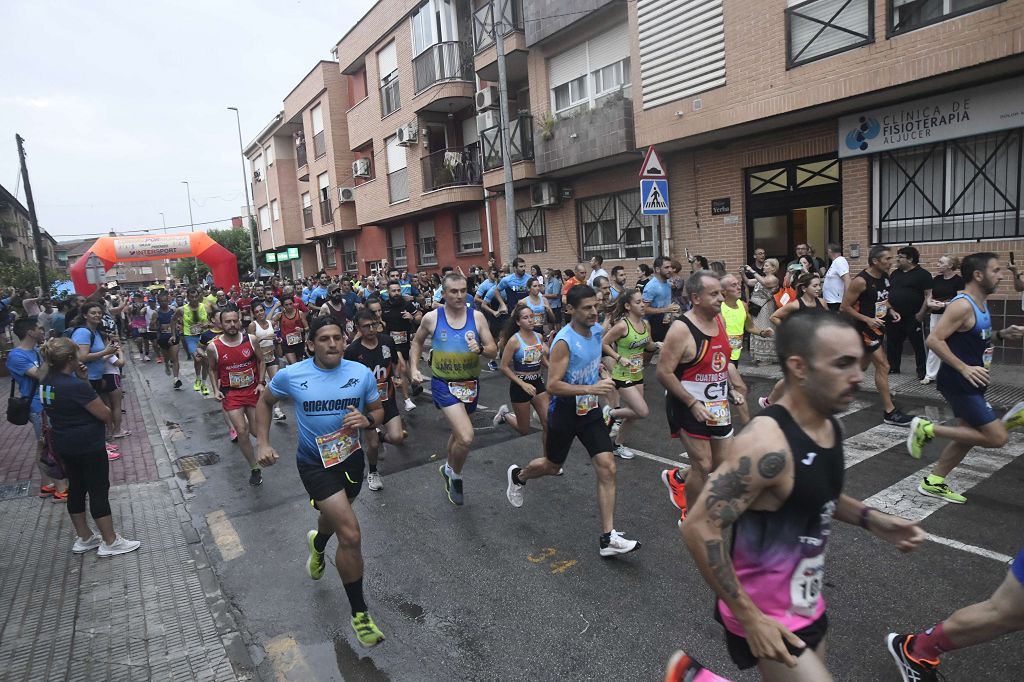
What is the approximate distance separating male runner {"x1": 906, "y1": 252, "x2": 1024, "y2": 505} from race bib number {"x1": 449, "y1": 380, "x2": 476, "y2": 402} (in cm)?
359

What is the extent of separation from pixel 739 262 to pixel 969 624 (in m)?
11.2

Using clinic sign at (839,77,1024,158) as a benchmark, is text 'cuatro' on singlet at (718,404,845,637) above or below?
below

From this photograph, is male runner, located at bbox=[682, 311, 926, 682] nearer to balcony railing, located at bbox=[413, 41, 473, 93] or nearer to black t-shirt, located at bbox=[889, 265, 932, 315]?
black t-shirt, located at bbox=[889, 265, 932, 315]

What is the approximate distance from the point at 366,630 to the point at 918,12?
11.3 meters

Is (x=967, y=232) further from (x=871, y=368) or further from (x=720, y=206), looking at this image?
(x=720, y=206)

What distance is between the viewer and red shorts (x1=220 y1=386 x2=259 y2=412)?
722 centimetres

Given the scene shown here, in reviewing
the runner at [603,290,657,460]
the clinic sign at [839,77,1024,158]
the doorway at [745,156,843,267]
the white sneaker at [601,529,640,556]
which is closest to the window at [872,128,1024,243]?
the clinic sign at [839,77,1024,158]

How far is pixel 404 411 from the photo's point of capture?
966 centimetres

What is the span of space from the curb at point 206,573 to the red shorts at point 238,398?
997mm

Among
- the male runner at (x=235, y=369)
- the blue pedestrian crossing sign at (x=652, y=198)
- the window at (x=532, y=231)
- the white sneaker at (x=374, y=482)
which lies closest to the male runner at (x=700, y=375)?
the white sneaker at (x=374, y=482)

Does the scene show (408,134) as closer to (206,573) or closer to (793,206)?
(793,206)

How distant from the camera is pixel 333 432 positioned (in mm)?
4086

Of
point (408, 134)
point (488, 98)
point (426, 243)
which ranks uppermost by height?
point (488, 98)

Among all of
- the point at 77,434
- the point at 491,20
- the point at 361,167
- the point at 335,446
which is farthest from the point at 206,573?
the point at 361,167
